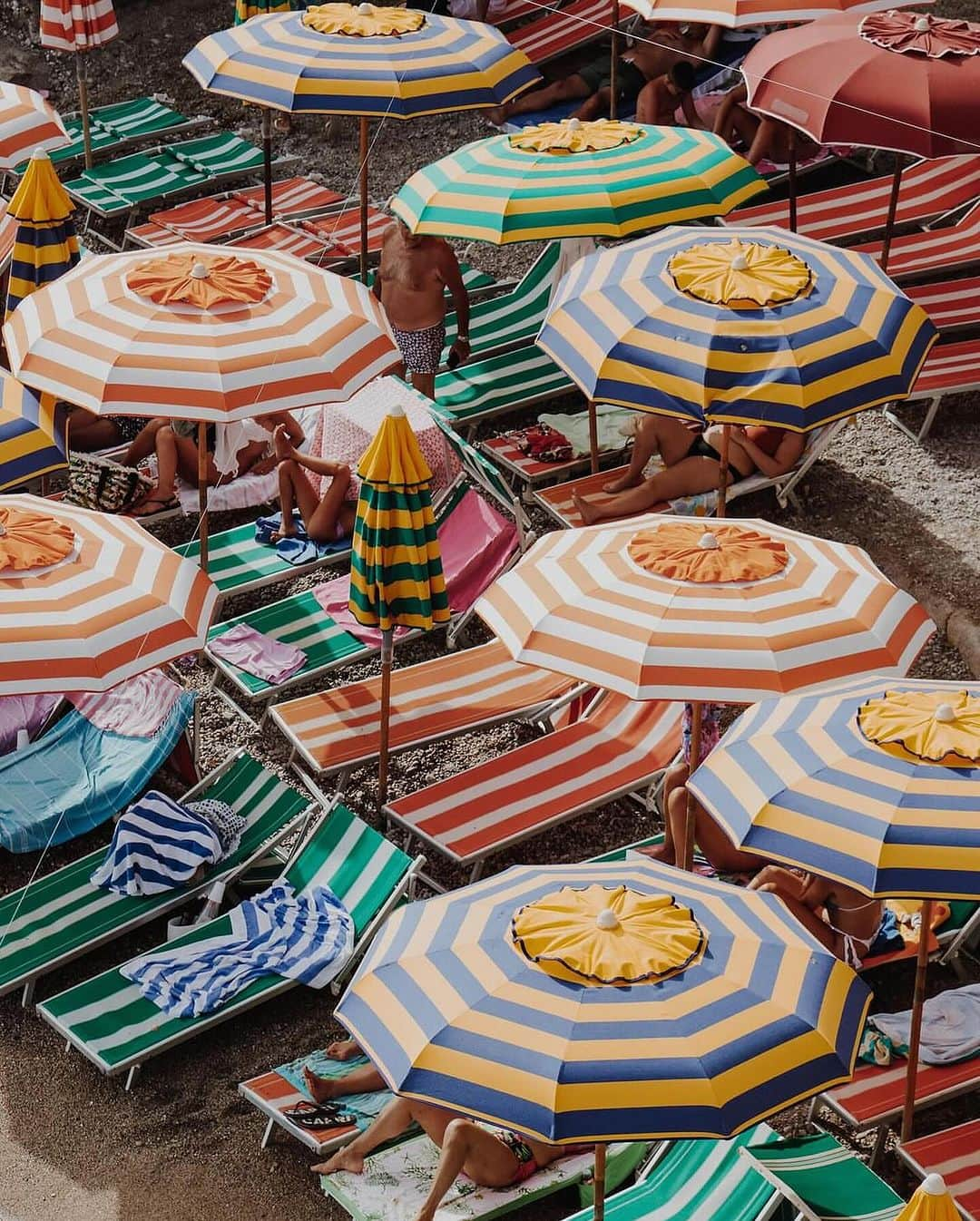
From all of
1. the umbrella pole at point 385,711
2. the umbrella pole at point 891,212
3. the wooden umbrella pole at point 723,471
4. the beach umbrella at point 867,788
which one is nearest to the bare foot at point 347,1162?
the beach umbrella at point 867,788

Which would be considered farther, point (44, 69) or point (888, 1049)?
point (44, 69)

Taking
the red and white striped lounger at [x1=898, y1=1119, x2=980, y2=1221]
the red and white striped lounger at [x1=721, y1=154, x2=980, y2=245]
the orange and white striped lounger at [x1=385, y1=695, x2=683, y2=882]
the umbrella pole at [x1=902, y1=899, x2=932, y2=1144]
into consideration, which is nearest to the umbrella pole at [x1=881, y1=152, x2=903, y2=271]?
the red and white striped lounger at [x1=721, y1=154, x2=980, y2=245]

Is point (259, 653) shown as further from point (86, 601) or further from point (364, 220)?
point (364, 220)

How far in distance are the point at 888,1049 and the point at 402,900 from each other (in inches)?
79.9

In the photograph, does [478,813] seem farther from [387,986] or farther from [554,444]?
[554,444]

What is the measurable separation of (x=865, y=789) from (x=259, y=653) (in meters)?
4.00

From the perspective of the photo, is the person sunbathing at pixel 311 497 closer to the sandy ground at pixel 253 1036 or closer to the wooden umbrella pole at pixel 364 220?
the sandy ground at pixel 253 1036

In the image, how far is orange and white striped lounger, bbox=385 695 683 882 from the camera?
7.84m

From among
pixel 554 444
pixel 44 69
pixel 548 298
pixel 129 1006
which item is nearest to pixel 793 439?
pixel 554 444

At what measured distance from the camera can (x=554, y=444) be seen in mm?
10586

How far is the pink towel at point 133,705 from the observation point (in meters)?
8.43

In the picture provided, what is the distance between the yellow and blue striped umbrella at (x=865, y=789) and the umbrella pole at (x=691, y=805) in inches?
42.1

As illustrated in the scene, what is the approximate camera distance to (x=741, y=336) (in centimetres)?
847

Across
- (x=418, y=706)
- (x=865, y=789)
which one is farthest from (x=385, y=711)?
(x=865, y=789)
